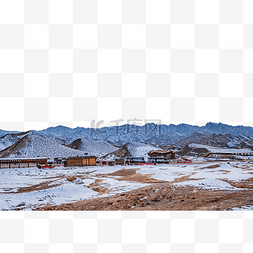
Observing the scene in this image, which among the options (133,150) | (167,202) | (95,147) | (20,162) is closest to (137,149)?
(133,150)

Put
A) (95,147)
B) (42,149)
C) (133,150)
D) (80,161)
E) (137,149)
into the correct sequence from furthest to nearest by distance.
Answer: (95,147)
(137,149)
(133,150)
(42,149)
(80,161)

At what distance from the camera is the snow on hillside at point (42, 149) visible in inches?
3132

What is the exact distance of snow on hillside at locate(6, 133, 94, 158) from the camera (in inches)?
3132

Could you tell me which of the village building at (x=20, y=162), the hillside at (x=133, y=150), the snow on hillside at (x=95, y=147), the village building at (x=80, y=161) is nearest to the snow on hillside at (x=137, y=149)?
the hillside at (x=133, y=150)

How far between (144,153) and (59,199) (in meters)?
75.8

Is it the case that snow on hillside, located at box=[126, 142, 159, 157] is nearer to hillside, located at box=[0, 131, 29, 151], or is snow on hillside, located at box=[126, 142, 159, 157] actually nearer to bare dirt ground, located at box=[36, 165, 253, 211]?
hillside, located at box=[0, 131, 29, 151]

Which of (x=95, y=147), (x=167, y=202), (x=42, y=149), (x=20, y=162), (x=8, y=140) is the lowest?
(x=95, y=147)

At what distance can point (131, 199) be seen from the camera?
14.0 m

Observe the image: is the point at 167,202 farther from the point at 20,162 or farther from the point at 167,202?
the point at 20,162

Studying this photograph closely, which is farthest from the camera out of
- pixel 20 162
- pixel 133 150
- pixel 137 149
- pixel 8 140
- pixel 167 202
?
pixel 8 140

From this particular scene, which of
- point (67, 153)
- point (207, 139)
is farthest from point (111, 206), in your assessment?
point (207, 139)

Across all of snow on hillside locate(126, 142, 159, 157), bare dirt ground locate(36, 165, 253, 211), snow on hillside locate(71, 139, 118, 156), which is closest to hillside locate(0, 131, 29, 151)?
snow on hillside locate(71, 139, 118, 156)

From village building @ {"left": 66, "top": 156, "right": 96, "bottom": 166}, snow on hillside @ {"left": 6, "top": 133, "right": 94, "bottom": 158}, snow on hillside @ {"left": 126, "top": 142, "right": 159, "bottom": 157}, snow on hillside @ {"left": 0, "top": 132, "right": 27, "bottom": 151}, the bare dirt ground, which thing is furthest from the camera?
snow on hillside @ {"left": 0, "top": 132, "right": 27, "bottom": 151}

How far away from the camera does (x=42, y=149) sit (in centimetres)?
8375
